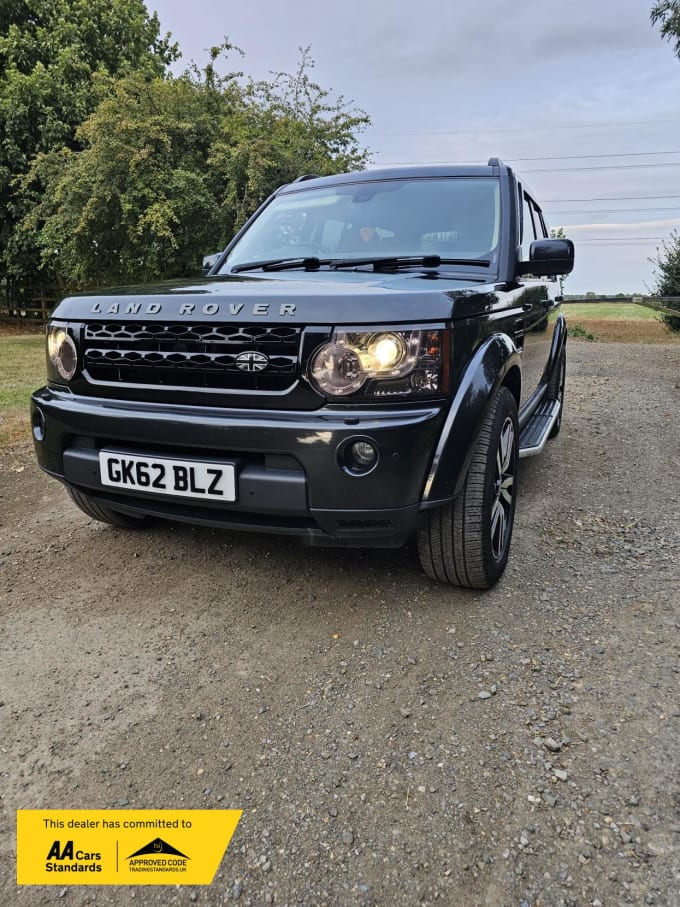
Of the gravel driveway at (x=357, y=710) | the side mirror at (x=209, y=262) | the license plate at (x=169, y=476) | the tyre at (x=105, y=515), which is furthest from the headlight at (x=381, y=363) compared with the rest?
the side mirror at (x=209, y=262)

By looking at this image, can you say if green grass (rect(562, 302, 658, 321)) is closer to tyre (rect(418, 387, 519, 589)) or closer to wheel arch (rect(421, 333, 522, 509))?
tyre (rect(418, 387, 519, 589))

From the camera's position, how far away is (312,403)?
2074 millimetres

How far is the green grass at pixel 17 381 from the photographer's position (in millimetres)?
5602

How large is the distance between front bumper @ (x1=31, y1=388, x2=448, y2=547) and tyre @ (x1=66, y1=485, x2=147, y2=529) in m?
0.68

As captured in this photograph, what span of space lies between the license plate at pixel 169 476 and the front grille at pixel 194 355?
0.28 metres

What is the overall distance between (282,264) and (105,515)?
1.50 meters

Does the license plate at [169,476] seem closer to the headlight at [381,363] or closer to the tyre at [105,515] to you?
the headlight at [381,363]

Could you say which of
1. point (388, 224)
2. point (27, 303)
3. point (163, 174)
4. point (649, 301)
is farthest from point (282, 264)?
point (27, 303)

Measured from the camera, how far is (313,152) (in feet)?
47.0

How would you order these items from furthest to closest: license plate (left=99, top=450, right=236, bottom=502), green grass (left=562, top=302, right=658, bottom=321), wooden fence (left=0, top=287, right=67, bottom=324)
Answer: green grass (left=562, top=302, right=658, bottom=321)
wooden fence (left=0, top=287, right=67, bottom=324)
license plate (left=99, top=450, right=236, bottom=502)

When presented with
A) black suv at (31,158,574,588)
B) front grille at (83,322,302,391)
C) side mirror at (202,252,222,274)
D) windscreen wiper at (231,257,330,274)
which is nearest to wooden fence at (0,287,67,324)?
side mirror at (202,252,222,274)

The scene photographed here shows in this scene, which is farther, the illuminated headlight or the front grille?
the illuminated headlight

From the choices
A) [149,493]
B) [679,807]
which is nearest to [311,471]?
[149,493]

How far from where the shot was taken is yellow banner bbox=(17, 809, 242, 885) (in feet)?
4.71
